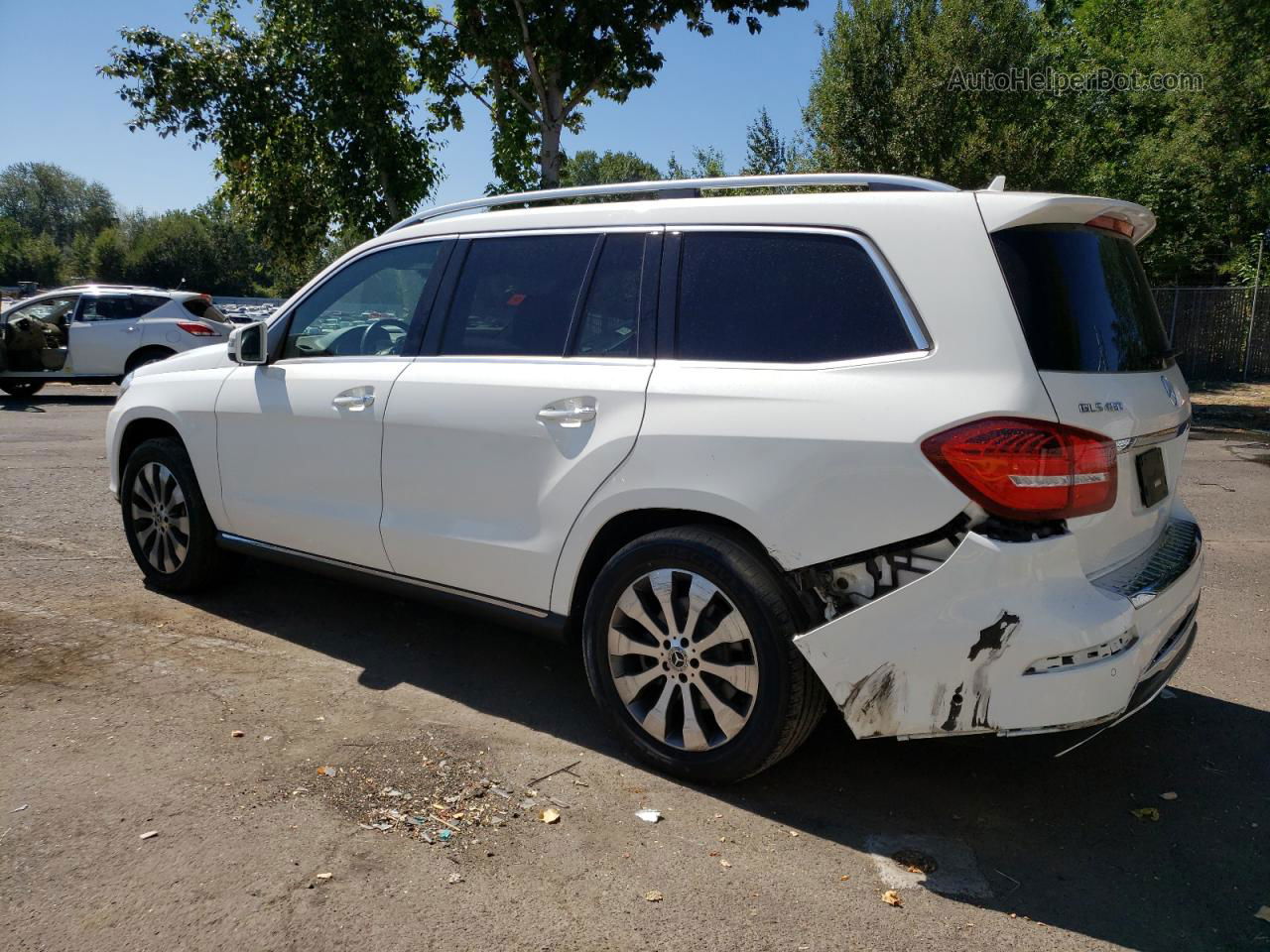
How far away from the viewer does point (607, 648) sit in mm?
3652

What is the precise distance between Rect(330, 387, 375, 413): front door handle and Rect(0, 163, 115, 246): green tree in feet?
469

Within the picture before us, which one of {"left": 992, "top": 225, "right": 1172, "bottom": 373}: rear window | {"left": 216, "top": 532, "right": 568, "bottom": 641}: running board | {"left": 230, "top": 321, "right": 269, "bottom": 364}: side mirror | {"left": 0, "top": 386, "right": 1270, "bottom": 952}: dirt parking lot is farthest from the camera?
{"left": 230, "top": 321, "right": 269, "bottom": 364}: side mirror

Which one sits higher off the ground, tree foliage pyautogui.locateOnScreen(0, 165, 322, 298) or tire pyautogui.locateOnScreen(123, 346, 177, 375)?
tree foliage pyautogui.locateOnScreen(0, 165, 322, 298)

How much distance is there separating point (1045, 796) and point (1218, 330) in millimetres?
21528

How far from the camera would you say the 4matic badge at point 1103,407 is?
2998 millimetres

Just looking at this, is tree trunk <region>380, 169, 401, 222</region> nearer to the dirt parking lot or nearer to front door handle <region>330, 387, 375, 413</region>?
the dirt parking lot

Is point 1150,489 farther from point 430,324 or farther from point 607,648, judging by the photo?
point 430,324

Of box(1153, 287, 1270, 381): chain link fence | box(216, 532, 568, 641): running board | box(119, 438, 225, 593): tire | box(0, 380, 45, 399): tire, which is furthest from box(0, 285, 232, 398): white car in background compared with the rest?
box(1153, 287, 1270, 381): chain link fence

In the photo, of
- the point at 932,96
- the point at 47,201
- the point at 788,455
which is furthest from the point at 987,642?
the point at 47,201

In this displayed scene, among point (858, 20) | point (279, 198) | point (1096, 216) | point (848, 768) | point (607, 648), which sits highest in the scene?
point (858, 20)

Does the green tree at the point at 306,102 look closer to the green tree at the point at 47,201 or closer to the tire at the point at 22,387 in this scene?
the tire at the point at 22,387

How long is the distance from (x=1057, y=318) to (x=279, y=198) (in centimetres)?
2004

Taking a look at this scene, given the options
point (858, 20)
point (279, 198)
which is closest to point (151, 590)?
point (279, 198)
